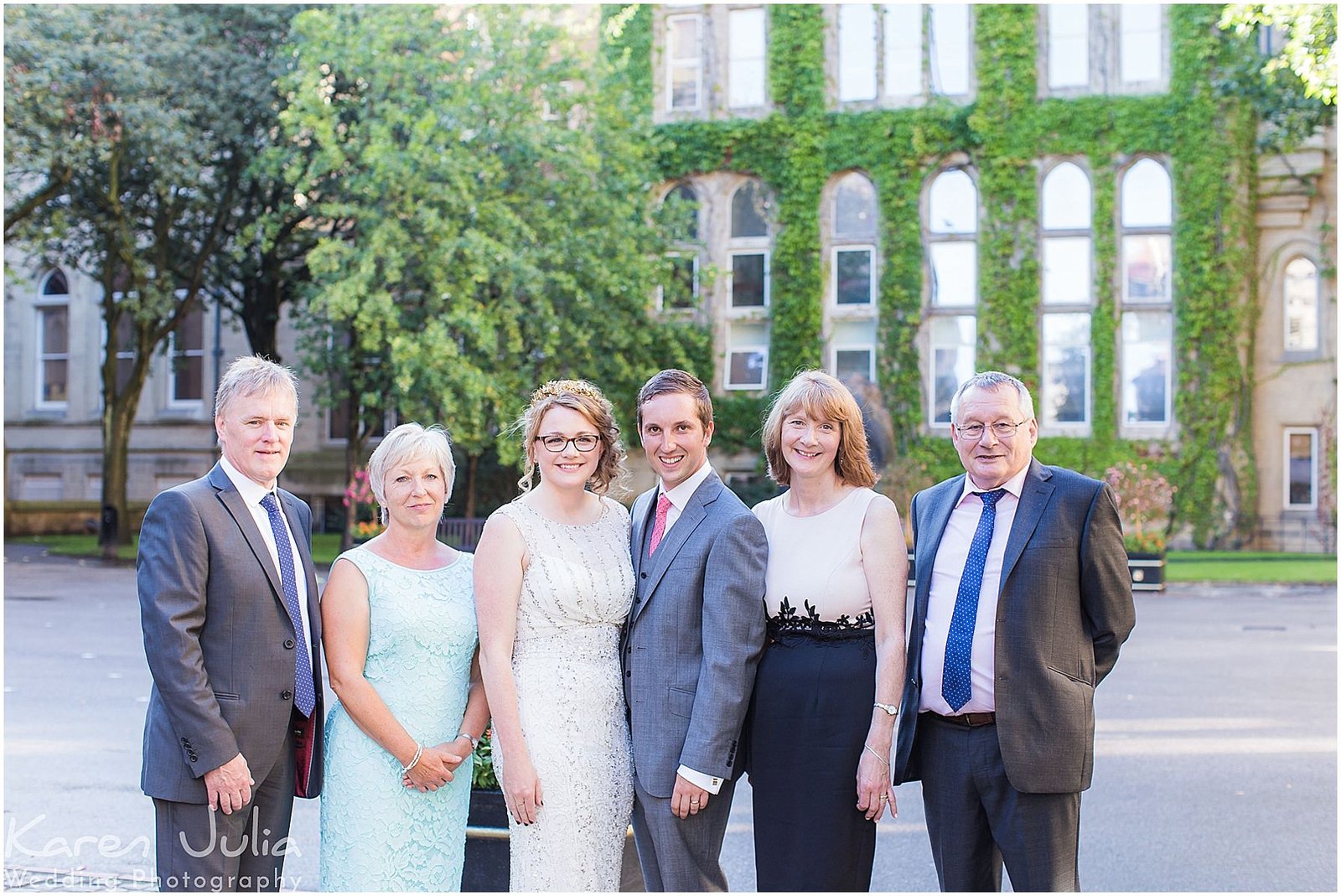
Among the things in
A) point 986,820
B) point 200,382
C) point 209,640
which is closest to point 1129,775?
point 986,820

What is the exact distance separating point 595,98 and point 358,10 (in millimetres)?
4405

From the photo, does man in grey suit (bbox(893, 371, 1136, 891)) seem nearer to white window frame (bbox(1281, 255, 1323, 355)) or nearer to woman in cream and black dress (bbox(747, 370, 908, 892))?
woman in cream and black dress (bbox(747, 370, 908, 892))

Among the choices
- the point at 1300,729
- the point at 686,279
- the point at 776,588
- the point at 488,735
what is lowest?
the point at 1300,729

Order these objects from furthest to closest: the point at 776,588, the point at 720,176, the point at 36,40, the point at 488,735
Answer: the point at 720,176
the point at 36,40
the point at 488,735
the point at 776,588

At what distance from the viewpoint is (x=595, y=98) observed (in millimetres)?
22297

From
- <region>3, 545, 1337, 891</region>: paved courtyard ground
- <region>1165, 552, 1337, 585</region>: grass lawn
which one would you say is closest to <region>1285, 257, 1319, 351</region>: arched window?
<region>1165, 552, 1337, 585</region>: grass lawn

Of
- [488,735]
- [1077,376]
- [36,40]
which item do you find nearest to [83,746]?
[488,735]

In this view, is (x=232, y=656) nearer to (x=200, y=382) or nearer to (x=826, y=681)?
(x=826, y=681)

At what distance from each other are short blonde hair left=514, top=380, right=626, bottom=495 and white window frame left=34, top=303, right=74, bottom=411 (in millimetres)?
35574

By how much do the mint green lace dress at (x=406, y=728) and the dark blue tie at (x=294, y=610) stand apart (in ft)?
0.59

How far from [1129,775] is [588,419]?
18.6 feet

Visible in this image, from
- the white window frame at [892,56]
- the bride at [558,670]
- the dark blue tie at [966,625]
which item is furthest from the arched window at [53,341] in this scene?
the dark blue tie at [966,625]

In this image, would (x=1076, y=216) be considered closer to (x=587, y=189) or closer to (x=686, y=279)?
(x=686, y=279)

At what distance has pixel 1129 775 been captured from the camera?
8211 mm
